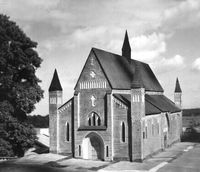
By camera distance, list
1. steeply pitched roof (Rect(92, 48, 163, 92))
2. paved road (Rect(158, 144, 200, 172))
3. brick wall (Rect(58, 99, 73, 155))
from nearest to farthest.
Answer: paved road (Rect(158, 144, 200, 172))
steeply pitched roof (Rect(92, 48, 163, 92))
brick wall (Rect(58, 99, 73, 155))

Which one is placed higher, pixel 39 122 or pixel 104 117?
pixel 39 122

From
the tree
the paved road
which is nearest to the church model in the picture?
the paved road

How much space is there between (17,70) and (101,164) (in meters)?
12.6

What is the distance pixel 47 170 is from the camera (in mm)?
31953

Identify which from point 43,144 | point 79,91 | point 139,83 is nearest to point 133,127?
point 139,83

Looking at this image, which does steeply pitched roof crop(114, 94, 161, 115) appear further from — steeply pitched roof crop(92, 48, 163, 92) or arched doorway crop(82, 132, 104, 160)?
arched doorway crop(82, 132, 104, 160)

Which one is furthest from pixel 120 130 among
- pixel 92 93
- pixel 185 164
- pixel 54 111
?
pixel 54 111

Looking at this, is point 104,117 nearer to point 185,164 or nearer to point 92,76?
point 92,76

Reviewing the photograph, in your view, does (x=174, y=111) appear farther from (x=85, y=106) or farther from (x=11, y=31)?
(x=11, y=31)

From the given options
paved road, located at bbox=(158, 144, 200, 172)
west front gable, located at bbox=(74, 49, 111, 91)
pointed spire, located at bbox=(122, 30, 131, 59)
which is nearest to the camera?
paved road, located at bbox=(158, 144, 200, 172)

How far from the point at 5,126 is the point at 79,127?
357 inches

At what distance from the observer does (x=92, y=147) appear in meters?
39.6

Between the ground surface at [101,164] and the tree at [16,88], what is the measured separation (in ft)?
6.30

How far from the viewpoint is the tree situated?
110 feet
